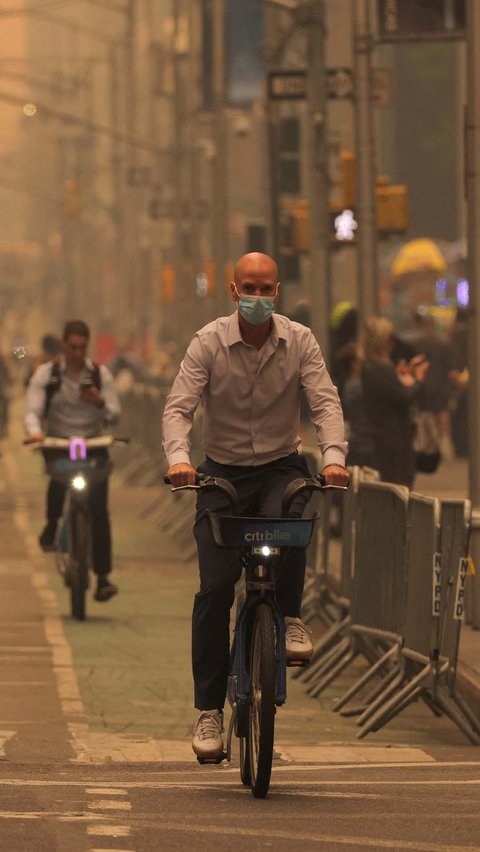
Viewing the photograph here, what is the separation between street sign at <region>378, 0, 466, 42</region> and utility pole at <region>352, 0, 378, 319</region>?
164 inches

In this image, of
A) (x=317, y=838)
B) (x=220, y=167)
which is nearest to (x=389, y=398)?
(x=317, y=838)

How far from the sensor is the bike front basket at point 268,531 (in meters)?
8.75

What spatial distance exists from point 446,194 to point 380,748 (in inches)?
2703

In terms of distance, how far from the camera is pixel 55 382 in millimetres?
16438

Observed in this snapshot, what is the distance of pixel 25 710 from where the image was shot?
39.5 ft

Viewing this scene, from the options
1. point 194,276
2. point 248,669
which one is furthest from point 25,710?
point 194,276

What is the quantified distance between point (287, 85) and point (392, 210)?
163 cm

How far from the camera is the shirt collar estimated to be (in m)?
8.88

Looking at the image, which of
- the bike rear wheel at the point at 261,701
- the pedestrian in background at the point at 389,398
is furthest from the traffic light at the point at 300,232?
the bike rear wheel at the point at 261,701

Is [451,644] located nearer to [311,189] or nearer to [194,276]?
[311,189]

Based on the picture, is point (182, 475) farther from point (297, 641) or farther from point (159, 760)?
point (159, 760)

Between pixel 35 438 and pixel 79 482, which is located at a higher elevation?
pixel 35 438

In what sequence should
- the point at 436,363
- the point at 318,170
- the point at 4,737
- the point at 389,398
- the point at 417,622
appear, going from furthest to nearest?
the point at 436,363 → the point at 318,170 → the point at 389,398 → the point at 417,622 → the point at 4,737

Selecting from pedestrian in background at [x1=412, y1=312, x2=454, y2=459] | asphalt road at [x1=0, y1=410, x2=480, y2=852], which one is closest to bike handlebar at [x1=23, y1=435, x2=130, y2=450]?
asphalt road at [x1=0, y1=410, x2=480, y2=852]
